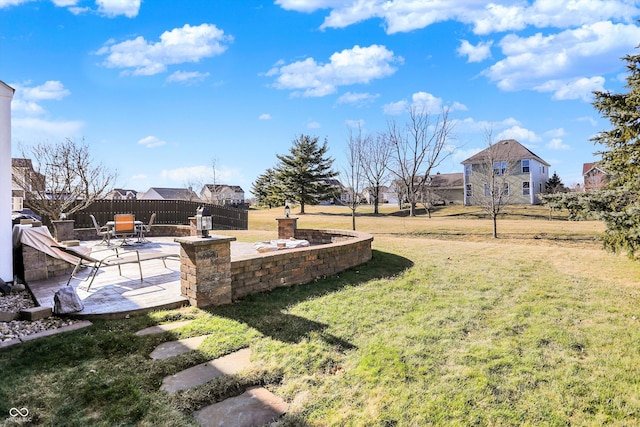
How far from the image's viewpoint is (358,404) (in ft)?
8.63

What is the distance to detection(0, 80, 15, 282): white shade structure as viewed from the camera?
5.86 m

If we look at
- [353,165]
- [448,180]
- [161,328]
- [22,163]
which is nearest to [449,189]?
[448,180]

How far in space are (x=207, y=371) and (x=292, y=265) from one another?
2.89 m

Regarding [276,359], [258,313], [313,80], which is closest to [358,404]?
[276,359]

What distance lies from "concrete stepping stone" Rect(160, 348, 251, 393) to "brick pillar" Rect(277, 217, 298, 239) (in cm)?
727

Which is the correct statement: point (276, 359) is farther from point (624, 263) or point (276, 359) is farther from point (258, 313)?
point (624, 263)

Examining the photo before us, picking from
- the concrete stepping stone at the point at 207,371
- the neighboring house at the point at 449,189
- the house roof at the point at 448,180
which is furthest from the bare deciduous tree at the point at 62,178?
the house roof at the point at 448,180

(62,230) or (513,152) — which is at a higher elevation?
(513,152)

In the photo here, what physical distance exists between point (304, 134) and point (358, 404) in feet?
119

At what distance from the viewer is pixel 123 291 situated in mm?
5332

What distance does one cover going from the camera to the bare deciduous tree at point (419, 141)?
2670 centimetres

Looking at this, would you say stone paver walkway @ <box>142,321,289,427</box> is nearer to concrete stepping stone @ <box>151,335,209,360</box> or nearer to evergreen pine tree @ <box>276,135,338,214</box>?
concrete stepping stone @ <box>151,335,209,360</box>

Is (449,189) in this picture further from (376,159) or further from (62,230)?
(62,230)

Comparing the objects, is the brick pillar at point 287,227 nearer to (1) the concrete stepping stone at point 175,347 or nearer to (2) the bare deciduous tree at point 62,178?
(1) the concrete stepping stone at point 175,347
